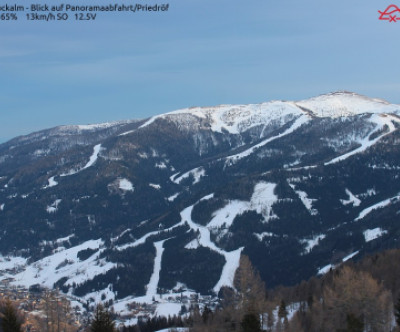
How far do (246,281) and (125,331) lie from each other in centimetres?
7219

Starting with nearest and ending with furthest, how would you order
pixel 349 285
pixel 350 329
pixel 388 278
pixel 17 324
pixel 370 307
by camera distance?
pixel 17 324
pixel 350 329
pixel 370 307
pixel 349 285
pixel 388 278

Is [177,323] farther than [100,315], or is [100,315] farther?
[177,323]

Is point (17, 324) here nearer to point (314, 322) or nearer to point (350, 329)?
point (350, 329)

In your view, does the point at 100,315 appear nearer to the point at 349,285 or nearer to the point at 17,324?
the point at 17,324

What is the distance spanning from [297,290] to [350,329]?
80.8m

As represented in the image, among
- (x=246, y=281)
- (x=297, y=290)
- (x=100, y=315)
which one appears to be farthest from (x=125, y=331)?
(x=100, y=315)

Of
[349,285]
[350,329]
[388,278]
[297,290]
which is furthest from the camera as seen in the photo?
[297,290]

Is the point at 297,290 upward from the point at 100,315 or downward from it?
downward

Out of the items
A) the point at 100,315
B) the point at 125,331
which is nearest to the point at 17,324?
the point at 100,315

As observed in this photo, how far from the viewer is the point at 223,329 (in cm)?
12812

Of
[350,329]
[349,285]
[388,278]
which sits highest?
[350,329]

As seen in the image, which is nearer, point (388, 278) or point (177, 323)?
point (388, 278)

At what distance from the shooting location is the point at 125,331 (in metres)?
178

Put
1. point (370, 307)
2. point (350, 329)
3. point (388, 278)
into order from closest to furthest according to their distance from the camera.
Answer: point (350, 329) → point (370, 307) → point (388, 278)
